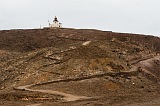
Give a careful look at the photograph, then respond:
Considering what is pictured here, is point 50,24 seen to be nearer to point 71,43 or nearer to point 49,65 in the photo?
point 71,43

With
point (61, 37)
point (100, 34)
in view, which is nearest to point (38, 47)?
point (61, 37)

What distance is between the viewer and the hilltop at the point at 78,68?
3508 centimetres

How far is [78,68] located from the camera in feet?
148

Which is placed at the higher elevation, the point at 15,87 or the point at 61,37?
the point at 61,37

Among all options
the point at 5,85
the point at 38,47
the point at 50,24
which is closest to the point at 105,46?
the point at 38,47

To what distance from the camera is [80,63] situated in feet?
151

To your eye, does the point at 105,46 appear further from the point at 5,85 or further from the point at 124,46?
the point at 5,85

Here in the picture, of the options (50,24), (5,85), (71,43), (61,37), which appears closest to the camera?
(5,85)

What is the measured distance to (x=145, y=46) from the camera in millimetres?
56969

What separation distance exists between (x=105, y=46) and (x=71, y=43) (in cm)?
593

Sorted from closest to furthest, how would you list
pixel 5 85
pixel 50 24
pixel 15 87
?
pixel 15 87, pixel 5 85, pixel 50 24

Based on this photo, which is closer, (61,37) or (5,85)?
(5,85)

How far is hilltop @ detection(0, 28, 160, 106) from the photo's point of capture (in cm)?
3508

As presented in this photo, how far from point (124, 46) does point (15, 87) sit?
734 inches
